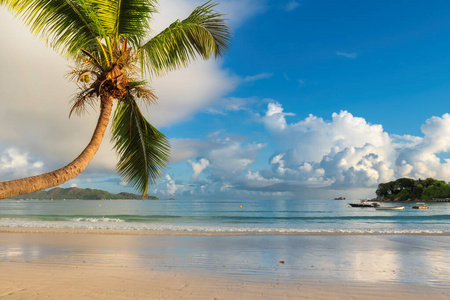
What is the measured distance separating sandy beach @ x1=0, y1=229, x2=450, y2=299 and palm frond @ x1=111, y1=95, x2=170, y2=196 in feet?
7.62

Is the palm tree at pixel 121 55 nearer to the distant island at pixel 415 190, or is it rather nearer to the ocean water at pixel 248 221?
the ocean water at pixel 248 221

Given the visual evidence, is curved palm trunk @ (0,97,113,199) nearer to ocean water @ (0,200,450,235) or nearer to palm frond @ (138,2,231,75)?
palm frond @ (138,2,231,75)

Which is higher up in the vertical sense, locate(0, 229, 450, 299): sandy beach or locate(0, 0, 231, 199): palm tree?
locate(0, 0, 231, 199): palm tree

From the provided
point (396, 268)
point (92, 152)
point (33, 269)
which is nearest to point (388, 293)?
point (396, 268)

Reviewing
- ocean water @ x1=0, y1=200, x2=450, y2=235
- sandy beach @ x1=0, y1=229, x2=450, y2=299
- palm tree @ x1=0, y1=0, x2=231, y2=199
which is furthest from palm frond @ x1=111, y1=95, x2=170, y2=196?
ocean water @ x1=0, y1=200, x2=450, y2=235

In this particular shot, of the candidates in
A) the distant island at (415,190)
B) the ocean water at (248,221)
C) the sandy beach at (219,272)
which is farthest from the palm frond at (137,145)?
the distant island at (415,190)

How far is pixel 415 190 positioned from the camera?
146 metres

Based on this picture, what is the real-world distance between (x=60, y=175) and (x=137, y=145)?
9.68 ft

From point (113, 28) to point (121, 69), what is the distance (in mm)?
850

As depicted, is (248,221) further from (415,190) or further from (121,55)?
(415,190)

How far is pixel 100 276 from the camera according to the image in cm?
781

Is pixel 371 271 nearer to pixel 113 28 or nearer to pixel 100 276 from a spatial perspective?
pixel 100 276

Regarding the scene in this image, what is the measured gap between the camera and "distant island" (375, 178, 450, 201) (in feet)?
456

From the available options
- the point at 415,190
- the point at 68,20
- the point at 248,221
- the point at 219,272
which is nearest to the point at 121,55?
the point at 68,20
